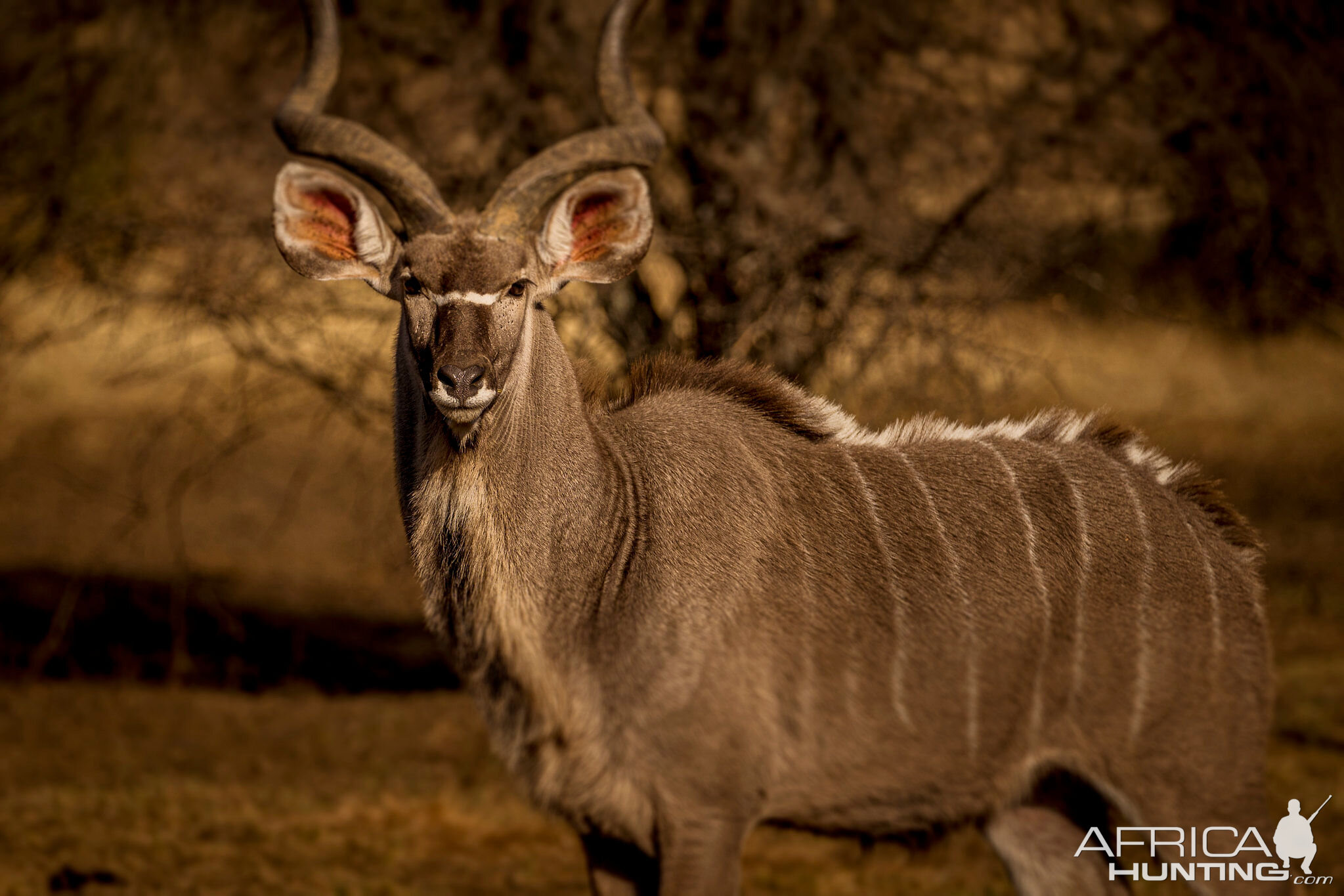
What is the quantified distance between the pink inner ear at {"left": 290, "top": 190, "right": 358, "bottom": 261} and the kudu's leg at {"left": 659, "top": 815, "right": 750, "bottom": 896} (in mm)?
1508

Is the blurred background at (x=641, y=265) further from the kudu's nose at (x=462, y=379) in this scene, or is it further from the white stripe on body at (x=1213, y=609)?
the kudu's nose at (x=462, y=379)

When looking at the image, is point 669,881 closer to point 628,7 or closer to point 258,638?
point 628,7

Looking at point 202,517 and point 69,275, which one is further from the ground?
point 69,275

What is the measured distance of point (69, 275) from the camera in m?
5.75

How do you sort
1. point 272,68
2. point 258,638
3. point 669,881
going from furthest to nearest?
point 258,638 → point 272,68 → point 669,881

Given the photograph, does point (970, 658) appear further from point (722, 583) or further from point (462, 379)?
point (462, 379)

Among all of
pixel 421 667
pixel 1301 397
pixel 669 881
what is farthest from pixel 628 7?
pixel 1301 397

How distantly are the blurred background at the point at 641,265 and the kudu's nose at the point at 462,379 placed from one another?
2059 millimetres

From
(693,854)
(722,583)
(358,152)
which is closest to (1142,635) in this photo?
(722,583)

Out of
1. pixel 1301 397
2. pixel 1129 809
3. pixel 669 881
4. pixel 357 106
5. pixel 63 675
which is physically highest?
pixel 357 106

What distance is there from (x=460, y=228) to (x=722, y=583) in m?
1.00

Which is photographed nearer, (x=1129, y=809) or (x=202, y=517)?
(x=1129, y=809)

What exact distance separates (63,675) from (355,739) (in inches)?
82.0

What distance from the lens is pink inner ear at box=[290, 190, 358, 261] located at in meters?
3.16
